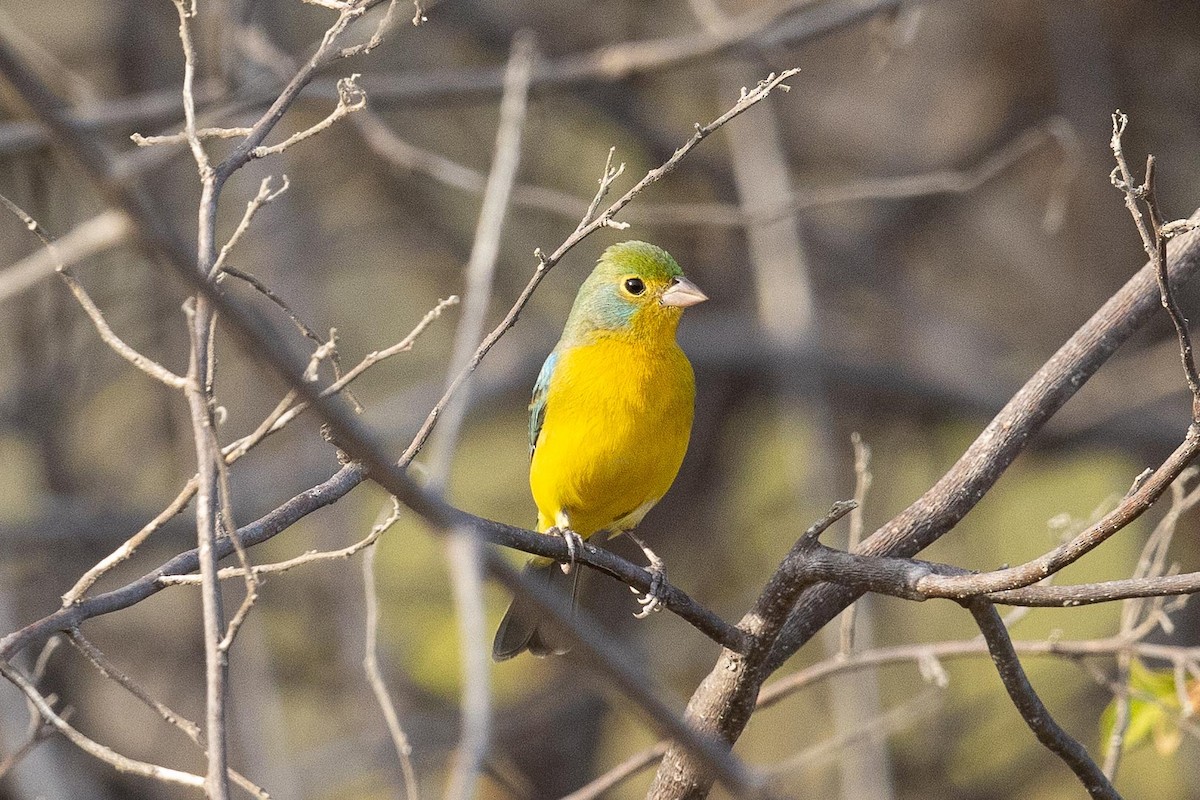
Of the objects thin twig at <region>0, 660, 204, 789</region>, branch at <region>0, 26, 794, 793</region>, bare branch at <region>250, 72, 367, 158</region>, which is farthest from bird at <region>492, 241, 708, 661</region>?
branch at <region>0, 26, 794, 793</region>

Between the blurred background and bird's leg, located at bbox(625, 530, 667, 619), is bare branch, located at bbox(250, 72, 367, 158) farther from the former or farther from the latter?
the blurred background

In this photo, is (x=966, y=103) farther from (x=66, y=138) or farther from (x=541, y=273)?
(x=66, y=138)

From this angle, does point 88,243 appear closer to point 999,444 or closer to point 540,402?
point 999,444

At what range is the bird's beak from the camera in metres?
4.44

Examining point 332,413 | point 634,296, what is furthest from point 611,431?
point 332,413

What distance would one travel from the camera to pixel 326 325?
26.4ft

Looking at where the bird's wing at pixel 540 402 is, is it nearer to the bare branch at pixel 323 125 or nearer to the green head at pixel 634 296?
the green head at pixel 634 296

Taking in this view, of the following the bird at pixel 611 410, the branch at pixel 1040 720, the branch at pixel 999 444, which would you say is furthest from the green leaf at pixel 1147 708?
the bird at pixel 611 410

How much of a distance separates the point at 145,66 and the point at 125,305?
132cm

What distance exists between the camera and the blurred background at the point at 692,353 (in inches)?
268

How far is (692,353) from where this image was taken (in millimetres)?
7184

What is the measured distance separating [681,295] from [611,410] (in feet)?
1.87

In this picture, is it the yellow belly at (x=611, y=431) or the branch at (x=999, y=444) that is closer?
the branch at (x=999, y=444)

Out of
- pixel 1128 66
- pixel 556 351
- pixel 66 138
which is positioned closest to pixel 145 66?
pixel 556 351
